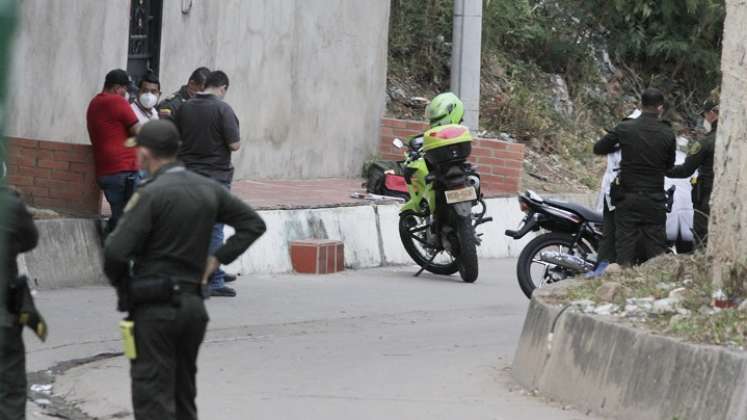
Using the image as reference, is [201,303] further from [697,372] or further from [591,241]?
[591,241]

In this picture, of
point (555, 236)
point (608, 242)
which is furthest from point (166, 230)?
point (555, 236)

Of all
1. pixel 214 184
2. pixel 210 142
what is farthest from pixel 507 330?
pixel 214 184

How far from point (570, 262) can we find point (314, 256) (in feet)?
9.85

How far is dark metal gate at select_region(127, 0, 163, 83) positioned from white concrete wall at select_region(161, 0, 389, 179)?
0.10 m

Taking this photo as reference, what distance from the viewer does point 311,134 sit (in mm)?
18000

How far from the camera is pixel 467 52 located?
17.4 meters

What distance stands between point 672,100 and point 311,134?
7348 millimetres

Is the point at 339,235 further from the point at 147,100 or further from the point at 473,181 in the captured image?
the point at 147,100

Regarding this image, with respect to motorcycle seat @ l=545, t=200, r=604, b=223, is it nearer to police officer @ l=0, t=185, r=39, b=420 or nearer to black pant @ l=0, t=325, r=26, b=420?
police officer @ l=0, t=185, r=39, b=420

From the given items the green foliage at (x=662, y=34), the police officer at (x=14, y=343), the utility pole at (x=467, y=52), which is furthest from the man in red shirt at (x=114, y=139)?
the green foliage at (x=662, y=34)

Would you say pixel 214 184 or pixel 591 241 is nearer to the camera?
pixel 214 184

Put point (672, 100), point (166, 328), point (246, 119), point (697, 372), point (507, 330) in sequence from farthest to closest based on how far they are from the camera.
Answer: point (672, 100) → point (246, 119) → point (507, 330) → point (697, 372) → point (166, 328)

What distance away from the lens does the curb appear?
7.27 meters

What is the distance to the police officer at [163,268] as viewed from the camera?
6242 millimetres
